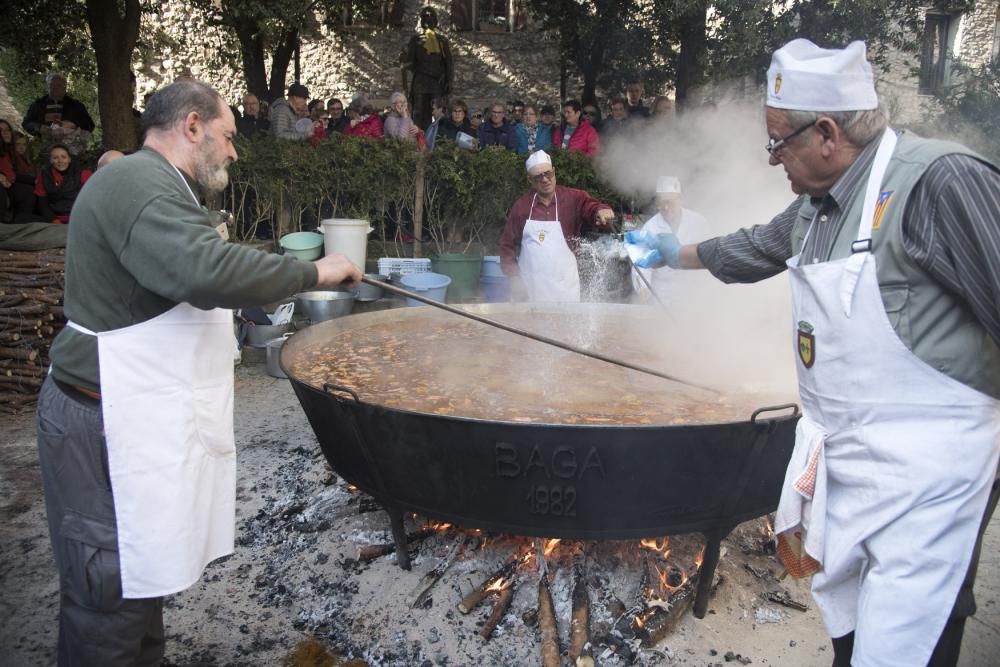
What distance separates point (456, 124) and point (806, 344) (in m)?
9.09

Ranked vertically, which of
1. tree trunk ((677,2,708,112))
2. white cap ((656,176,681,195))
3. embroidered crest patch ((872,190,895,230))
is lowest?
embroidered crest patch ((872,190,895,230))

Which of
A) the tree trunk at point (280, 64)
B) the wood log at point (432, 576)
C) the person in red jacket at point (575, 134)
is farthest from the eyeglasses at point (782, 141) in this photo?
the tree trunk at point (280, 64)

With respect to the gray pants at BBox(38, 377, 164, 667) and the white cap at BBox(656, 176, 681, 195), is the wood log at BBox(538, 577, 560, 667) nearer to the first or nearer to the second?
the gray pants at BBox(38, 377, 164, 667)

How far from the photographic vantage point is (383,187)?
8.55 m

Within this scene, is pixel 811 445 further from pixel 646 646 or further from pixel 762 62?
pixel 762 62

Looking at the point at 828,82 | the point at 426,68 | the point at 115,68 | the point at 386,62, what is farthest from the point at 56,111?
the point at 828,82

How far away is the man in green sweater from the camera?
1.95 metres

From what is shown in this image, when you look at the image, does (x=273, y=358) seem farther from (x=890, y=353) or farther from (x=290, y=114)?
(x=290, y=114)

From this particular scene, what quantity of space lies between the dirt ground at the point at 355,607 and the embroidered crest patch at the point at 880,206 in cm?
180

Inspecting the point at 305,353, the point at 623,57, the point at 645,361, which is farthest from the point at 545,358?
the point at 623,57

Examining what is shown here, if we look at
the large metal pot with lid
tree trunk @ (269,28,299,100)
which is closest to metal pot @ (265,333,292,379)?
the large metal pot with lid

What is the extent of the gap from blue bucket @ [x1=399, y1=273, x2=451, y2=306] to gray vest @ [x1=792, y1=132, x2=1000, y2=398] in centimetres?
567

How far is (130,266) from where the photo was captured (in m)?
1.94

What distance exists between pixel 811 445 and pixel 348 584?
210 cm
